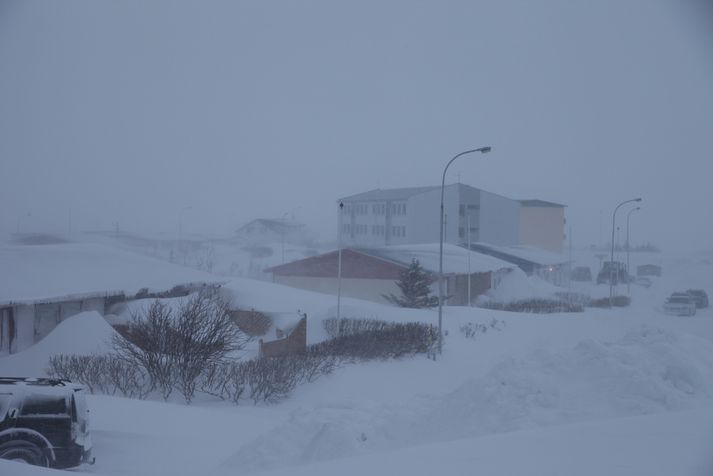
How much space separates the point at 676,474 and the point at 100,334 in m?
16.0

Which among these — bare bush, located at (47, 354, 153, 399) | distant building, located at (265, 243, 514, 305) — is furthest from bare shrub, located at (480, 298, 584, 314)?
bare bush, located at (47, 354, 153, 399)

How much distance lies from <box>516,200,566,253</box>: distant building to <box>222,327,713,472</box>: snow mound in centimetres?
7019

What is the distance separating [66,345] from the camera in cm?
1727

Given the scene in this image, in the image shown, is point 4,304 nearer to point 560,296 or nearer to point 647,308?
point 647,308

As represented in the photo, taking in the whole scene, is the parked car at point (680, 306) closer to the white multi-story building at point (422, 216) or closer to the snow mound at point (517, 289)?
the snow mound at point (517, 289)

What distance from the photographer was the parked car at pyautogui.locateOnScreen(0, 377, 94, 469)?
7230 millimetres

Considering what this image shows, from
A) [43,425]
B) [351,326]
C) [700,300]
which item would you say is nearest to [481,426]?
[43,425]

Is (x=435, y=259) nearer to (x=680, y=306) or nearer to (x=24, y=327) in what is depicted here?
(x=680, y=306)

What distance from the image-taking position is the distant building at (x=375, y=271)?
36772mm

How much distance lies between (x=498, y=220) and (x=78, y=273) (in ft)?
156

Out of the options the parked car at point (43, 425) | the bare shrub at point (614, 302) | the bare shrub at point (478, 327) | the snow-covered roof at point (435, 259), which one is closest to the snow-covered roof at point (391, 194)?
the snow-covered roof at point (435, 259)

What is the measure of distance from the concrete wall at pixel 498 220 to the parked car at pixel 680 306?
2875cm

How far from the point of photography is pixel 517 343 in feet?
74.9

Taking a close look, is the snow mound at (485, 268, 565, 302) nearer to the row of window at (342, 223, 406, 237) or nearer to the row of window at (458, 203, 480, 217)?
the row of window at (458, 203, 480, 217)
